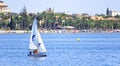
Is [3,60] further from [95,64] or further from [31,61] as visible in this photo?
[95,64]

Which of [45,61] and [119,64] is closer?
[119,64]

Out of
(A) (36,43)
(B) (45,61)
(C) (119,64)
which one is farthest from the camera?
(A) (36,43)

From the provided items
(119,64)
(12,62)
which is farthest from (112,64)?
(12,62)

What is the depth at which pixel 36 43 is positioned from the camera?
91312 mm

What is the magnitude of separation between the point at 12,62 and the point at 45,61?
410cm

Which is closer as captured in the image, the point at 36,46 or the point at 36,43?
the point at 36,46

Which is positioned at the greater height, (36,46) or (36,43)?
(36,43)

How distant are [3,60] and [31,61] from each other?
3.99 meters

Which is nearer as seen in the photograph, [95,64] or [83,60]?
[95,64]

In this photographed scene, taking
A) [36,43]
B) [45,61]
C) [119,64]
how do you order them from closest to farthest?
[119,64] < [45,61] < [36,43]

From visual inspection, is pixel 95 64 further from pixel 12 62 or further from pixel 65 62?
pixel 12 62

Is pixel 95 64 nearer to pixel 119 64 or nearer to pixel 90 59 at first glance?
pixel 119 64

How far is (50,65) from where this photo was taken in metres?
79.6

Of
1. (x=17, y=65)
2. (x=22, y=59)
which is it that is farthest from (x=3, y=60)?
(x=17, y=65)
